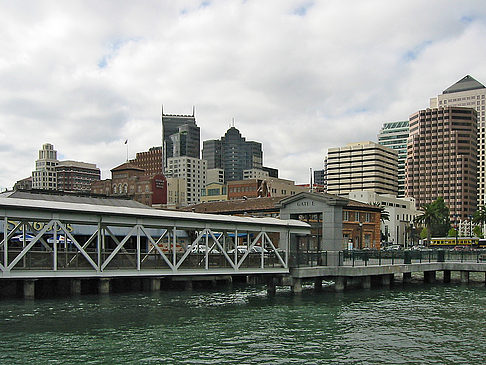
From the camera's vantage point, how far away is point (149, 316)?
32.5 meters

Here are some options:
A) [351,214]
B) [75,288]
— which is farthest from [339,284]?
[351,214]

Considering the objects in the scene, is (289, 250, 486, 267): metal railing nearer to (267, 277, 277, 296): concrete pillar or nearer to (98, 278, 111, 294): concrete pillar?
(267, 277, 277, 296): concrete pillar

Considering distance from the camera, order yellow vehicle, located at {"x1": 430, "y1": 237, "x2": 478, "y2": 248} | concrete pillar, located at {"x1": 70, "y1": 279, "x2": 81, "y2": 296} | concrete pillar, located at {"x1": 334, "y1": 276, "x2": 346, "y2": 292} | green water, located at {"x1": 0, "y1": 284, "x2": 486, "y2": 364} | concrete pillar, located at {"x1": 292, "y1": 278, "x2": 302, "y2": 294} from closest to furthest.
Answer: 1. green water, located at {"x1": 0, "y1": 284, "x2": 486, "y2": 364}
2. concrete pillar, located at {"x1": 70, "y1": 279, "x2": 81, "y2": 296}
3. concrete pillar, located at {"x1": 292, "y1": 278, "x2": 302, "y2": 294}
4. concrete pillar, located at {"x1": 334, "y1": 276, "x2": 346, "y2": 292}
5. yellow vehicle, located at {"x1": 430, "y1": 237, "x2": 478, "y2": 248}

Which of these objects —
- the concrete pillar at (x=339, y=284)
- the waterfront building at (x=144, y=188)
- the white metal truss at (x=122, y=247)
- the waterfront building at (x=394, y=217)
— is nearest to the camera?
the white metal truss at (x=122, y=247)

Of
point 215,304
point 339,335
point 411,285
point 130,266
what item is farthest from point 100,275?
point 411,285

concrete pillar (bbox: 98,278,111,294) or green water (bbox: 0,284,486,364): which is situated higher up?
concrete pillar (bbox: 98,278,111,294)

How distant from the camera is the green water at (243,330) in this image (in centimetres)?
2361

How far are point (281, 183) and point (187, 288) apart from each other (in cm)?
14353

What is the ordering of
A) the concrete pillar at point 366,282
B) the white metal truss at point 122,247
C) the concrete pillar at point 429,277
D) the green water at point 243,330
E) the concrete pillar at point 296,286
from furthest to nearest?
1. the concrete pillar at point 429,277
2. the concrete pillar at point 366,282
3. the concrete pillar at point 296,286
4. the white metal truss at point 122,247
5. the green water at point 243,330

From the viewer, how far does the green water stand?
23.6 meters

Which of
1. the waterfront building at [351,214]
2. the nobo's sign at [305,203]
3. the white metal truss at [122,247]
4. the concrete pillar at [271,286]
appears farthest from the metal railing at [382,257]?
the waterfront building at [351,214]

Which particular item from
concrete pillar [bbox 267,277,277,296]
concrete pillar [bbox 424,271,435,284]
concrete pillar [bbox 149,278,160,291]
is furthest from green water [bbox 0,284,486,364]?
concrete pillar [bbox 424,271,435,284]

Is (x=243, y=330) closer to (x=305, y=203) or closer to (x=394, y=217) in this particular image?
(x=305, y=203)

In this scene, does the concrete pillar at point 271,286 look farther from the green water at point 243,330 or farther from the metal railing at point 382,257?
the metal railing at point 382,257
